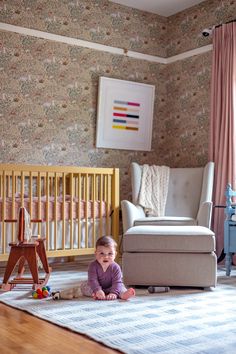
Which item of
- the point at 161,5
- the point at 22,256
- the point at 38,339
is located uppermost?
the point at 161,5

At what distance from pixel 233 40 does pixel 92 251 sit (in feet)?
7.07

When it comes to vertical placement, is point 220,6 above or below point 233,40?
above

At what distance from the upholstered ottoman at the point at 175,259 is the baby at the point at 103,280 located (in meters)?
0.29

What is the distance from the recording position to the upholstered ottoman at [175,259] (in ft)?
10.4

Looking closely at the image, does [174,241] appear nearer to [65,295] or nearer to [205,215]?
[65,295]

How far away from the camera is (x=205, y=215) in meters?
3.95

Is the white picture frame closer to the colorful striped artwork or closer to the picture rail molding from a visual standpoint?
the colorful striped artwork

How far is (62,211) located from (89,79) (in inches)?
57.4

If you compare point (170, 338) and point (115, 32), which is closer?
point (170, 338)

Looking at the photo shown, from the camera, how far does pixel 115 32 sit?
4941 mm

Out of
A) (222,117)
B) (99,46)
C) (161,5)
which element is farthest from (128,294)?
(161,5)

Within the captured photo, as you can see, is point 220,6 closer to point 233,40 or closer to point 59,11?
point 233,40

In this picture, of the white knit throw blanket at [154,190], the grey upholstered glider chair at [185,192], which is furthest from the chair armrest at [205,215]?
the white knit throw blanket at [154,190]

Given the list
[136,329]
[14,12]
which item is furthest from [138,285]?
[14,12]
